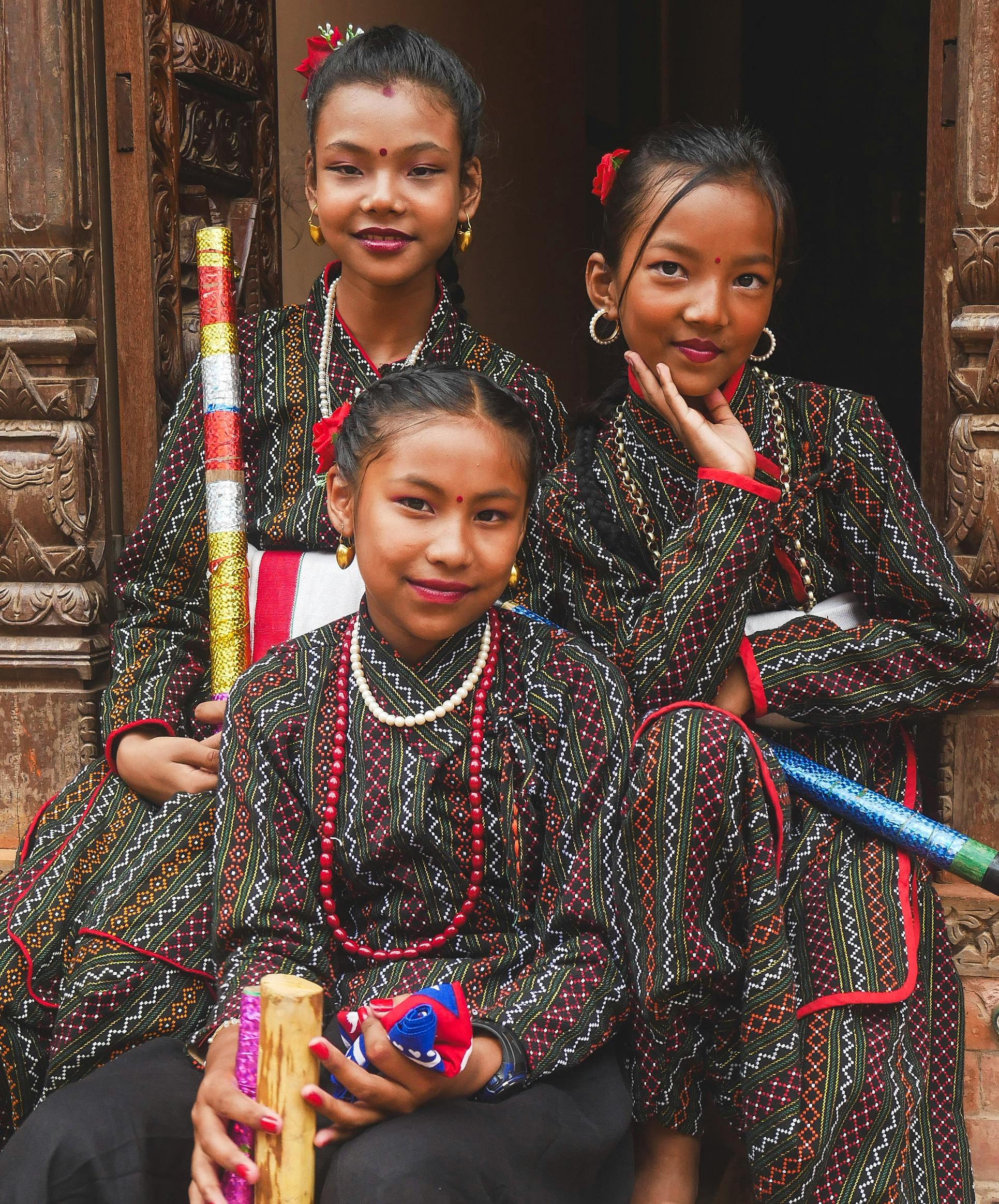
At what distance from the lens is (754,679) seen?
2098mm

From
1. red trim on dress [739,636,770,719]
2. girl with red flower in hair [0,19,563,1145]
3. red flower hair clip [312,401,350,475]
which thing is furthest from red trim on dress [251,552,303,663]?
red trim on dress [739,636,770,719]

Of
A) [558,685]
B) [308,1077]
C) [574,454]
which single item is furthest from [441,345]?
[308,1077]

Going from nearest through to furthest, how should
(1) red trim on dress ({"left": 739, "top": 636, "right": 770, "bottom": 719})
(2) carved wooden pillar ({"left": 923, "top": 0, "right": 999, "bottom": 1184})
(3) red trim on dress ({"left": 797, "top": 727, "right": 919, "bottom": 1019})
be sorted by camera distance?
(3) red trim on dress ({"left": 797, "top": 727, "right": 919, "bottom": 1019}), (1) red trim on dress ({"left": 739, "top": 636, "right": 770, "bottom": 719}), (2) carved wooden pillar ({"left": 923, "top": 0, "right": 999, "bottom": 1184})

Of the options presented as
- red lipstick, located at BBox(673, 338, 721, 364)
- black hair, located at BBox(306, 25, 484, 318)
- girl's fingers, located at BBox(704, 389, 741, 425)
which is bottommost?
girl's fingers, located at BBox(704, 389, 741, 425)

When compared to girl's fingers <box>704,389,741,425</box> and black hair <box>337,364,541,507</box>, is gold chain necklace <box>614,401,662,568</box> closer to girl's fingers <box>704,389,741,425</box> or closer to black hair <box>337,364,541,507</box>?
girl's fingers <box>704,389,741,425</box>

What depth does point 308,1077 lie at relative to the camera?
1.45 metres

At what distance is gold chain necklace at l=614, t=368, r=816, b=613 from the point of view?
2.21 m

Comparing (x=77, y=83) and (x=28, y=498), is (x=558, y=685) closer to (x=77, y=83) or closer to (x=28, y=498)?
(x=28, y=498)

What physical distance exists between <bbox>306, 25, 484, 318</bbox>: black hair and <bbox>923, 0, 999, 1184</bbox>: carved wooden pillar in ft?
2.58

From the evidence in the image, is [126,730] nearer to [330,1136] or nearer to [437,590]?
[437,590]

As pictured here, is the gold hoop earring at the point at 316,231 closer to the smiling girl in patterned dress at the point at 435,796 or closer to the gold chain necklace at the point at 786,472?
the smiling girl in patterned dress at the point at 435,796

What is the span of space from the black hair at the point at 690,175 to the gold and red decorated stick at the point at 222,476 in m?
0.64

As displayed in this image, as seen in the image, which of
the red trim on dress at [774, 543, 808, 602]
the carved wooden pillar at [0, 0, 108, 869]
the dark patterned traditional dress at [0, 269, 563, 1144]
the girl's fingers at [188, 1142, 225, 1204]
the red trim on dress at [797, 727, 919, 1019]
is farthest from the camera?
the carved wooden pillar at [0, 0, 108, 869]

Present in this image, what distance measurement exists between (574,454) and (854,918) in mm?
861
